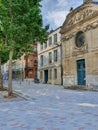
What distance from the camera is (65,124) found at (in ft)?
28.0

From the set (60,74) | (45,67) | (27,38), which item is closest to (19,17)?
(27,38)

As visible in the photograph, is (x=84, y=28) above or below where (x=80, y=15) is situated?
below

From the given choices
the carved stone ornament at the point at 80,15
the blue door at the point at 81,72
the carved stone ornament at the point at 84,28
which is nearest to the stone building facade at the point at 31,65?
the carved stone ornament at the point at 84,28

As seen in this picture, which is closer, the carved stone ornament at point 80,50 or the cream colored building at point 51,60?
the carved stone ornament at point 80,50

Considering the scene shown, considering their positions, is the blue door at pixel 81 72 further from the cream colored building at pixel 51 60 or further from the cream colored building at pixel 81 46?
the cream colored building at pixel 51 60

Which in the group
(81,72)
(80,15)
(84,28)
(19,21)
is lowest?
(81,72)

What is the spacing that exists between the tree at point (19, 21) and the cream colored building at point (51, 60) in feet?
68.8

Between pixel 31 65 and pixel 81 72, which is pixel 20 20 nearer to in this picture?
pixel 81 72

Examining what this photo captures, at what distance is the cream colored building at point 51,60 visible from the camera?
39.8 m

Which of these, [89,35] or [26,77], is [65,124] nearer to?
[89,35]

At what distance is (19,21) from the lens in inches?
695

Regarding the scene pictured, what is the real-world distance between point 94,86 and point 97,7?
776cm

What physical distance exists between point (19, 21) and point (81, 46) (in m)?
13.4

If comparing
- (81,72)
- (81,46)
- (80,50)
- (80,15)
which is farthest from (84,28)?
(81,72)
